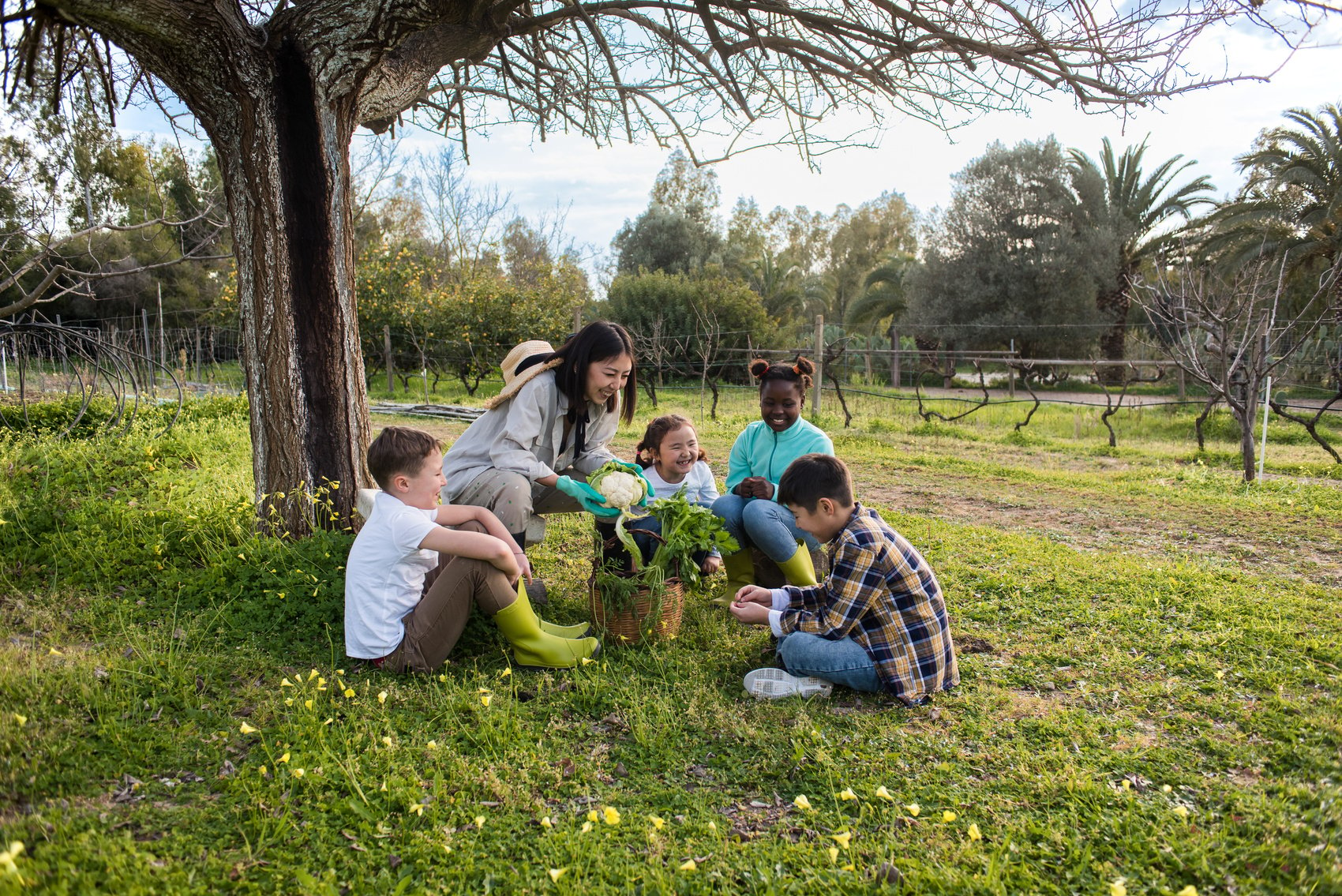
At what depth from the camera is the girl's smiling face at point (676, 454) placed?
403cm

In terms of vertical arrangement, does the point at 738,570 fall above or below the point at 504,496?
below

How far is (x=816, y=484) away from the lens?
2.91 m

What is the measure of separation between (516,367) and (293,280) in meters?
1.23

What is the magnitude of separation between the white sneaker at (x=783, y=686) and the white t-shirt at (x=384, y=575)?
53.2 inches

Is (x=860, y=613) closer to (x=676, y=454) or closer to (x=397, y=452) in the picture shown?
(x=676, y=454)

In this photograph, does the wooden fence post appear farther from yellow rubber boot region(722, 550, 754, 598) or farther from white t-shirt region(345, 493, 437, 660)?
A: white t-shirt region(345, 493, 437, 660)

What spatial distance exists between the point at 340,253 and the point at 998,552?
14.0 feet

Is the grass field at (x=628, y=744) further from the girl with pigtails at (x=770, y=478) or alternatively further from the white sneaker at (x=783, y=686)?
the girl with pigtails at (x=770, y=478)

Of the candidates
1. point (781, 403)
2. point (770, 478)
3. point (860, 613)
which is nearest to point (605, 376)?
point (781, 403)

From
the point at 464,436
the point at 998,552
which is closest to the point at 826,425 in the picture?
the point at 998,552

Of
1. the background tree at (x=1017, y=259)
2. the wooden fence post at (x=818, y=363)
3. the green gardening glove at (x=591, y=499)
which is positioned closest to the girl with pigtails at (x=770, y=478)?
the green gardening glove at (x=591, y=499)

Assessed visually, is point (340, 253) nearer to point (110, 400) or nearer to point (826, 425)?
point (110, 400)

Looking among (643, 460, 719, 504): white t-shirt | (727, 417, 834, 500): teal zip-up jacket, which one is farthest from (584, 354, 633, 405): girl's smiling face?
(727, 417, 834, 500): teal zip-up jacket

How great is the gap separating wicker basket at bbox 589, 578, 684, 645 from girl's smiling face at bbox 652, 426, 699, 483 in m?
0.75
